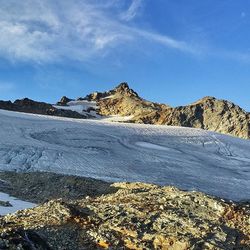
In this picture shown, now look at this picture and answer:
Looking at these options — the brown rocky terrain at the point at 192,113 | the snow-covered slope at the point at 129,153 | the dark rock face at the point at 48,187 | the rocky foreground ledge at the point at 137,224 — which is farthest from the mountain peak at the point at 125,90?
the rocky foreground ledge at the point at 137,224

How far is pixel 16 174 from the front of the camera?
79.9ft

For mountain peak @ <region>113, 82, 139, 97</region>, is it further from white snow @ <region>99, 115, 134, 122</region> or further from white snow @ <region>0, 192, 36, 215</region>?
white snow @ <region>0, 192, 36, 215</region>

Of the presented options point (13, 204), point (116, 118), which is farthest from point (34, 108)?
point (13, 204)

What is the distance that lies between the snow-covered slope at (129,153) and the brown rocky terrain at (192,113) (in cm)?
5403

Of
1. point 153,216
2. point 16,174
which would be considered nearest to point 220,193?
point 16,174

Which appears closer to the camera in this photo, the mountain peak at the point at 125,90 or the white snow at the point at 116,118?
the white snow at the point at 116,118

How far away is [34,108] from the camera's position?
106562mm

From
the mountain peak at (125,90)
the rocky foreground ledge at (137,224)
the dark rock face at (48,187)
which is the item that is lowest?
the dark rock face at (48,187)

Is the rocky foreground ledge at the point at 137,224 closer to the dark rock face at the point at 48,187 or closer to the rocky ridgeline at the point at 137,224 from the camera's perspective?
the rocky ridgeline at the point at 137,224

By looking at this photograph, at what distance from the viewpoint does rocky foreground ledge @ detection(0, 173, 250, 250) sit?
10.5 m

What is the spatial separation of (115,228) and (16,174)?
13.9 metres

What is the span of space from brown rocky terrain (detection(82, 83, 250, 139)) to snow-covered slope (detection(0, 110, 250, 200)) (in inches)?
2127

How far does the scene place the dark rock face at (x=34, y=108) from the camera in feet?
323

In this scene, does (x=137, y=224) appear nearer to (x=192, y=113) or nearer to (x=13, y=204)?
(x=13, y=204)
